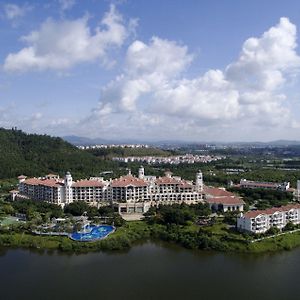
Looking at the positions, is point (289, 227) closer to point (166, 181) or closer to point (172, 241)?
point (172, 241)

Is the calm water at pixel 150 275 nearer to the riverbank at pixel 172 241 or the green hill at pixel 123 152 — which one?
the riverbank at pixel 172 241

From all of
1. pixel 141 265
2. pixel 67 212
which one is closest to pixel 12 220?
pixel 67 212

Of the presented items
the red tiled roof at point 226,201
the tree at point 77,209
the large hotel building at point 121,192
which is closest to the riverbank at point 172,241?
the tree at point 77,209

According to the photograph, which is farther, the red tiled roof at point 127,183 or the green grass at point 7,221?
the red tiled roof at point 127,183

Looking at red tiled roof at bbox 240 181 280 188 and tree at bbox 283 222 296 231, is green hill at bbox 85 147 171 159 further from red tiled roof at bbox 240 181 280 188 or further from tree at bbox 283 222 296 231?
tree at bbox 283 222 296 231

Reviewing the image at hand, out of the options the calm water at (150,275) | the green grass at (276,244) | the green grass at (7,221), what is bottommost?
the calm water at (150,275)

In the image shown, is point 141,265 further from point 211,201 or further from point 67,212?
point 211,201

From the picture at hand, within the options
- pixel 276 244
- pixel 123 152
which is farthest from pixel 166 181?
pixel 123 152
